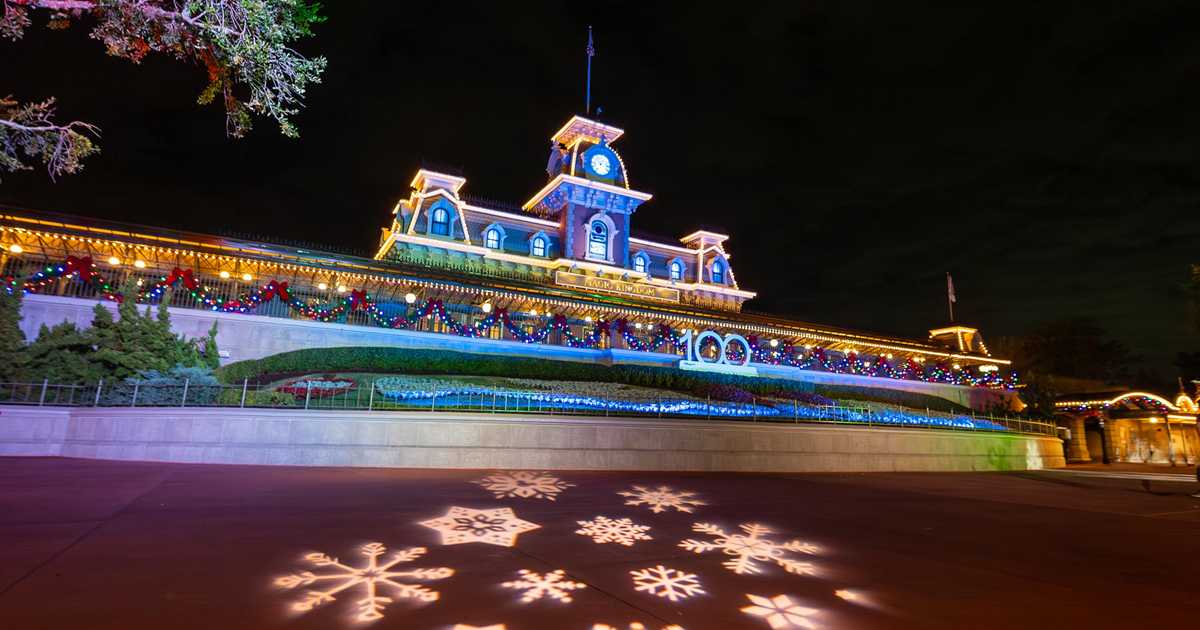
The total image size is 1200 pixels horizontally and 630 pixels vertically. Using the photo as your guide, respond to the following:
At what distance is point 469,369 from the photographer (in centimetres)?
2539

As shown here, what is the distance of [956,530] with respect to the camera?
9172 millimetres

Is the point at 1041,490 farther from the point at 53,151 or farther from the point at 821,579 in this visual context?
the point at 53,151

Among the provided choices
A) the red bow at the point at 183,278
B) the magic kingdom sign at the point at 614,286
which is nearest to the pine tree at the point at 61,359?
the red bow at the point at 183,278

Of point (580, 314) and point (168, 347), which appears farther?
point (580, 314)

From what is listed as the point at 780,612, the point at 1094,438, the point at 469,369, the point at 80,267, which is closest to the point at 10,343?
the point at 80,267

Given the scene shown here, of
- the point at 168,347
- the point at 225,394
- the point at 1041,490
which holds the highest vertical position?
the point at 168,347

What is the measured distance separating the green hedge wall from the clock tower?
18639 millimetres

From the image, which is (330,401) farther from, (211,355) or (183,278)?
(183,278)

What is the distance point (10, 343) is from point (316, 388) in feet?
30.8

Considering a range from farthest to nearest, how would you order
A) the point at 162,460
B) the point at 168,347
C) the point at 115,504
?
the point at 168,347 → the point at 162,460 → the point at 115,504

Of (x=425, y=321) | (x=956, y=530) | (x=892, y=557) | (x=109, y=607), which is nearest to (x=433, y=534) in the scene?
(x=109, y=607)

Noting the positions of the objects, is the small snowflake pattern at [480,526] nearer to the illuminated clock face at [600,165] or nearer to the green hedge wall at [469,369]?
the green hedge wall at [469,369]

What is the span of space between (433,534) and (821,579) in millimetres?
4671

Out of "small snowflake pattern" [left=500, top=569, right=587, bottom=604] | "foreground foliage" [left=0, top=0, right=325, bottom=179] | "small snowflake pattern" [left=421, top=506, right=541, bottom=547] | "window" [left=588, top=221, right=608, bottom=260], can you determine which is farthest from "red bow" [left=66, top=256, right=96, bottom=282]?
"window" [left=588, top=221, right=608, bottom=260]
